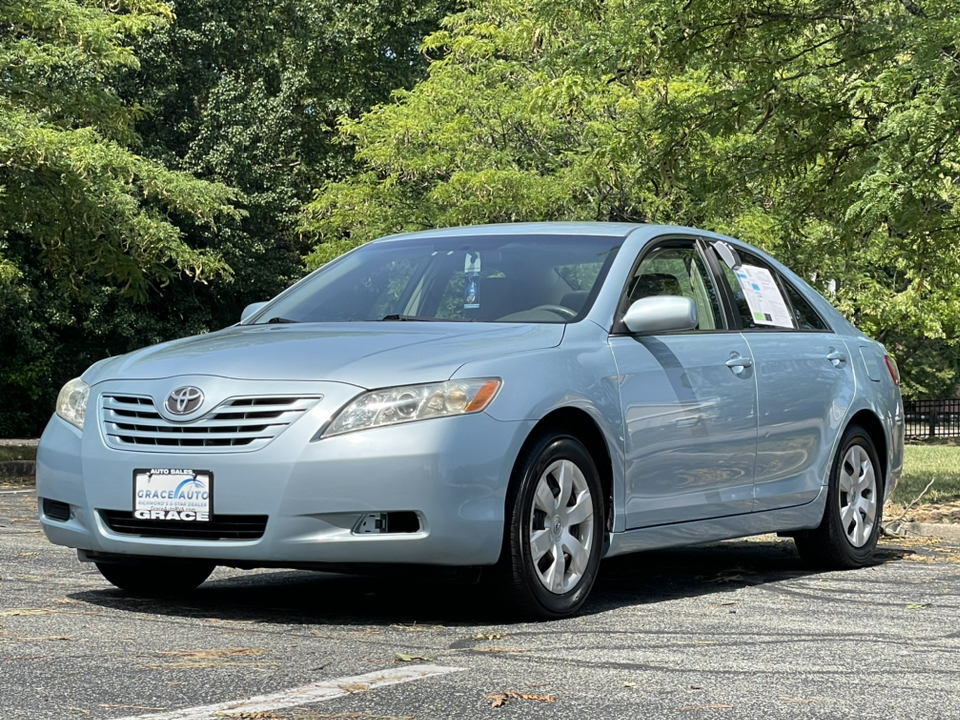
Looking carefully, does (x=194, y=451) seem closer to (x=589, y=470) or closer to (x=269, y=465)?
(x=269, y=465)

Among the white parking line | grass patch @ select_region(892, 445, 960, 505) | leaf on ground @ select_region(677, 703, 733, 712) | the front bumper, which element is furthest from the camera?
grass patch @ select_region(892, 445, 960, 505)

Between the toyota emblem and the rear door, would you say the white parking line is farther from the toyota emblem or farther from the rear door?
the rear door

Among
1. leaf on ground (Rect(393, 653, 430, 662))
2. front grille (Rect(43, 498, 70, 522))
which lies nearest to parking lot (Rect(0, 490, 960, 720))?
leaf on ground (Rect(393, 653, 430, 662))

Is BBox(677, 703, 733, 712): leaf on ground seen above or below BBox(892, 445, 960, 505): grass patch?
above

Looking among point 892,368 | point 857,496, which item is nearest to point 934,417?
point 892,368

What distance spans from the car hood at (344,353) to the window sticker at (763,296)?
1789 mm

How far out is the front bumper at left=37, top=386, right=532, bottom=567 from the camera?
20.4 ft

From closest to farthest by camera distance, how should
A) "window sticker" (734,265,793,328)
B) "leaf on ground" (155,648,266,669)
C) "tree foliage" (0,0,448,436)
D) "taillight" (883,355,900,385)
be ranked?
"leaf on ground" (155,648,266,669)
"window sticker" (734,265,793,328)
"taillight" (883,355,900,385)
"tree foliage" (0,0,448,436)

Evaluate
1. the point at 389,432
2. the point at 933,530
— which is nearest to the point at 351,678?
the point at 389,432

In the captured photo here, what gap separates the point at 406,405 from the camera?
20.6ft

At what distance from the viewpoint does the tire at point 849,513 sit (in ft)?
28.7

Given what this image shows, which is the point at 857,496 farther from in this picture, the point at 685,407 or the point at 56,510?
the point at 56,510

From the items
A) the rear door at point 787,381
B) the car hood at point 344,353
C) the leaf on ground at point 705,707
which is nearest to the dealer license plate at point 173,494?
the car hood at point 344,353

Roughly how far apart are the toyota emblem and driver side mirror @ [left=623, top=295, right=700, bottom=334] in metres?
Result: 1.91
